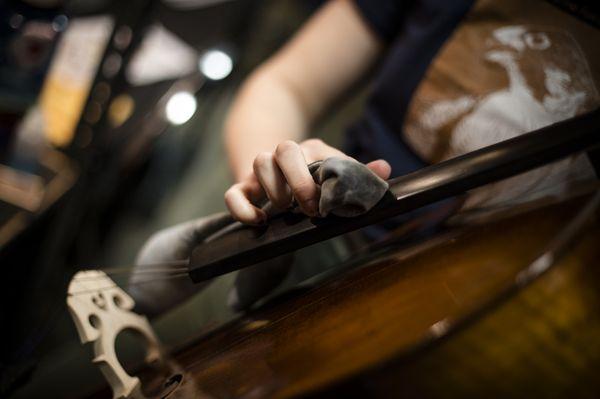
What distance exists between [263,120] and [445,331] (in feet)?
2.12

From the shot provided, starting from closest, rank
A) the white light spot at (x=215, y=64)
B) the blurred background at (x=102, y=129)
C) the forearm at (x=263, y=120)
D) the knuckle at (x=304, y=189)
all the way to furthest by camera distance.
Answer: the knuckle at (x=304, y=189) < the forearm at (x=263, y=120) < the blurred background at (x=102, y=129) < the white light spot at (x=215, y=64)

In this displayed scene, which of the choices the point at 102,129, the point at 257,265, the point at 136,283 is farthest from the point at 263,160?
the point at 102,129

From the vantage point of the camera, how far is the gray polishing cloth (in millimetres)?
374

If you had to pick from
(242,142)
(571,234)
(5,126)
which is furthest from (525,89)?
(5,126)

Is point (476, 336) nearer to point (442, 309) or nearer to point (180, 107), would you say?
point (442, 309)

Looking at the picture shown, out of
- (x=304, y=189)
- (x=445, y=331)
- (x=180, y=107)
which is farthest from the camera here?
(x=180, y=107)

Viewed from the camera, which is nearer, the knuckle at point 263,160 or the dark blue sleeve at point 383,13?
the knuckle at point 263,160

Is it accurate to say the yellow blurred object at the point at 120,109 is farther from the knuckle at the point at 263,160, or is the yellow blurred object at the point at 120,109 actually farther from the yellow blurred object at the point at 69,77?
the knuckle at the point at 263,160

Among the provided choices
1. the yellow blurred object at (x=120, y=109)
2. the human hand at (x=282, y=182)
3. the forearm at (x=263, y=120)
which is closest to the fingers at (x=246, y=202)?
the human hand at (x=282, y=182)

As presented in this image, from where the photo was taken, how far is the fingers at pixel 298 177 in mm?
410

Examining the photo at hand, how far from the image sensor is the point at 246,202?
485mm

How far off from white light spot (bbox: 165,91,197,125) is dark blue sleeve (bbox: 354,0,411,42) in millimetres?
735

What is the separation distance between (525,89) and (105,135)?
1.16 metres

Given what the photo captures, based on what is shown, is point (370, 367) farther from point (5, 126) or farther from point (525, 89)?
point (5, 126)
